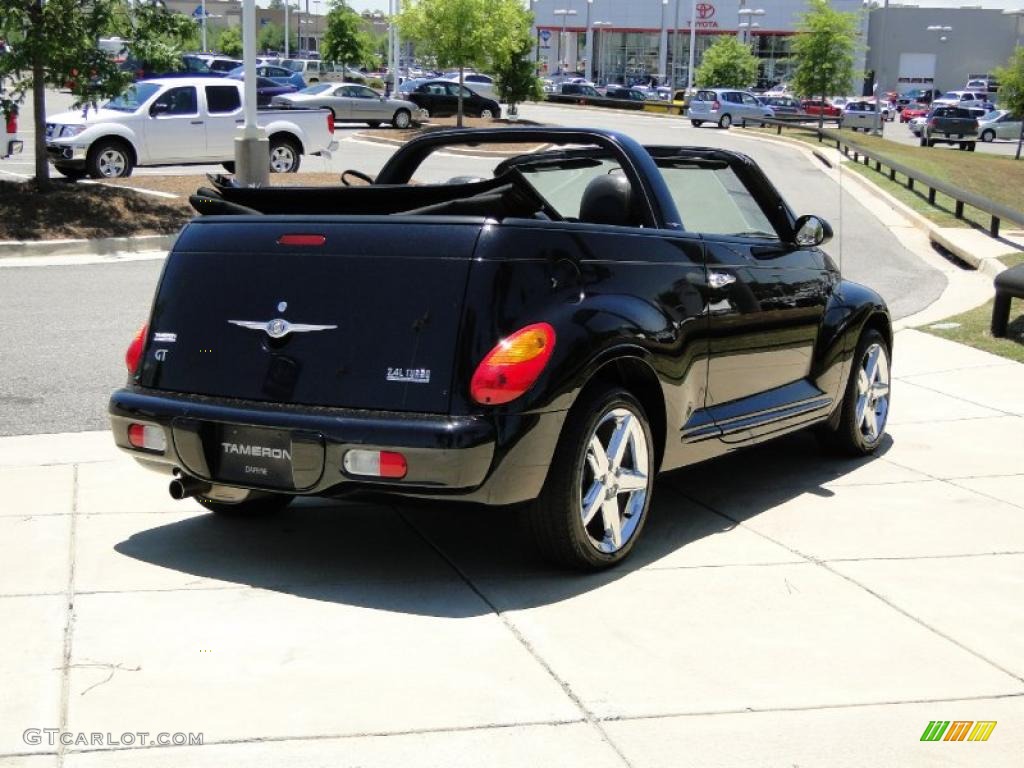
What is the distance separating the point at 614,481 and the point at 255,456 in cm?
141

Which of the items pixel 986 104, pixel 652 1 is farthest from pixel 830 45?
pixel 652 1

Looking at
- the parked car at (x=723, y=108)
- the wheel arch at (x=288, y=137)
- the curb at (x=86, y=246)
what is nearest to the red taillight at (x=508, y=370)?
the curb at (x=86, y=246)

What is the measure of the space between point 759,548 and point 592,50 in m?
122

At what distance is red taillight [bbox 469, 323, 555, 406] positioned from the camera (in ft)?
16.2

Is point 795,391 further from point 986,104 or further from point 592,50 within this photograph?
point 592,50

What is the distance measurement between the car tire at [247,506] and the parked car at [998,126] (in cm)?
6728

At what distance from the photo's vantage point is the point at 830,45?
2344 inches

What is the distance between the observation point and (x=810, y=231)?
23.0 ft

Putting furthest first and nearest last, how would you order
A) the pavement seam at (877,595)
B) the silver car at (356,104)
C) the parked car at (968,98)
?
1. the parked car at (968,98)
2. the silver car at (356,104)
3. the pavement seam at (877,595)

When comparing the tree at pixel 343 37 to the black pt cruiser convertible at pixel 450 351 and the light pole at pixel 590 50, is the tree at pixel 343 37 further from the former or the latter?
the black pt cruiser convertible at pixel 450 351

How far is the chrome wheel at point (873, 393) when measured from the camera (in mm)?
7637

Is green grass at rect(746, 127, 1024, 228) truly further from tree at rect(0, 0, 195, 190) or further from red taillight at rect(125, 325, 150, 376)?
red taillight at rect(125, 325, 150, 376)

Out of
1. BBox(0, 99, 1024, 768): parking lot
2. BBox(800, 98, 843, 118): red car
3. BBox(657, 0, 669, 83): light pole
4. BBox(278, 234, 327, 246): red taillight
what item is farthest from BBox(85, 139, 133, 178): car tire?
BBox(657, 0, 669, 83): light pole

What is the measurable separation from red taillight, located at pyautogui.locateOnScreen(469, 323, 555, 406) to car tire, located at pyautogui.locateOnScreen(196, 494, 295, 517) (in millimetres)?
1585
